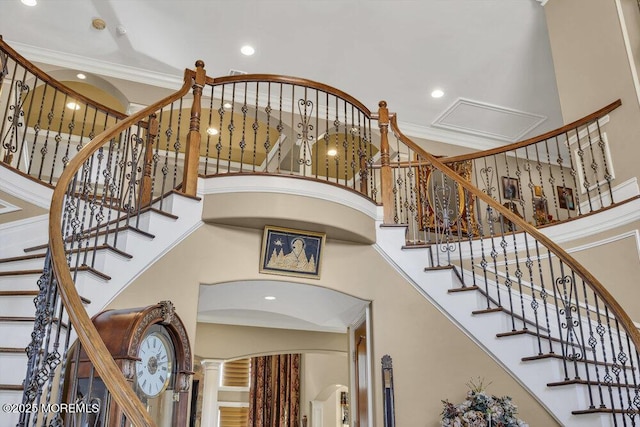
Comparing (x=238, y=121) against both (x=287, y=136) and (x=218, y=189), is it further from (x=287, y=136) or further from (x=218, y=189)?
(x=218, y=189)

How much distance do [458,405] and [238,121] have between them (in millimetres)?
6449

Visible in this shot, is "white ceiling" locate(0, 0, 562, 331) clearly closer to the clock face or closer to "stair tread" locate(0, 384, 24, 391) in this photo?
the clock face

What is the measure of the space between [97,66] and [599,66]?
6001 millimetres

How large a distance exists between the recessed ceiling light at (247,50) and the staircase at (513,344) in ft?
11.4

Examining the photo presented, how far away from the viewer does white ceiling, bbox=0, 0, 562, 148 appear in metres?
6.60

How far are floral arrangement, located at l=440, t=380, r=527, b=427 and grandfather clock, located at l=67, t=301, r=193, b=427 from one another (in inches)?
77.5

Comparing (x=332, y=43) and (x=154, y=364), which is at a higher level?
Answer: (x=332, y=43)

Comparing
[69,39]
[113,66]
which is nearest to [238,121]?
[113,66]

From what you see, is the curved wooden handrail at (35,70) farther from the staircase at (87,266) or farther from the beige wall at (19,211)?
the staircase at (87,266)

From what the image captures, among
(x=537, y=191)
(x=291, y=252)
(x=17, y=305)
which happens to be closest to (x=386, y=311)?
(x=291, y=252)

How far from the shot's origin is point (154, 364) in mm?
2979

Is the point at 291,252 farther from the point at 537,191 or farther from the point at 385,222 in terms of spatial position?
the point at 537,191

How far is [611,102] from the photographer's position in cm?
538

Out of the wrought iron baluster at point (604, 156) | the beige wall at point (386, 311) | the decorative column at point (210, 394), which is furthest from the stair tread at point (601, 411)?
the decorative column at point (210, 394)
